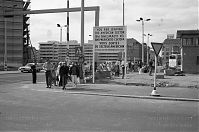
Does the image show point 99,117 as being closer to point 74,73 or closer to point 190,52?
point 74,73

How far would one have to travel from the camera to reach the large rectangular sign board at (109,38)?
21141 mm

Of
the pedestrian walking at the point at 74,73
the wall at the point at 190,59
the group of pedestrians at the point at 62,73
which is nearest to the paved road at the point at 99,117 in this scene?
the group of pedestrians at the point at 62,73

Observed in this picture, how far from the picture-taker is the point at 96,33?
71.5ft

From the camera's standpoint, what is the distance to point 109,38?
21.5 m

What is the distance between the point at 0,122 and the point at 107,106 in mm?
4458

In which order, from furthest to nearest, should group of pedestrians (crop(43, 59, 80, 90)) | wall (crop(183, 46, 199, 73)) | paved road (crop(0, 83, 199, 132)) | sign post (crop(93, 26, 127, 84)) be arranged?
wall (crop(183, 46, 199, 73))
sign post (crop(93, 26, 127, 84))
group of pedestrians (crop(43, 59, 80, 90))
paved road (crop(0, 83, 199, 132))

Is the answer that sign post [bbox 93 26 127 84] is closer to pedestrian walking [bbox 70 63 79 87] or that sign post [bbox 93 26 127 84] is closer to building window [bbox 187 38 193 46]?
pedestrian walking [bbox 70 63 79 87]

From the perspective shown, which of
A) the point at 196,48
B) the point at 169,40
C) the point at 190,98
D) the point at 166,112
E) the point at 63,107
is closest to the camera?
the point at 166,112

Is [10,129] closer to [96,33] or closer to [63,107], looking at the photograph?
[63,107]

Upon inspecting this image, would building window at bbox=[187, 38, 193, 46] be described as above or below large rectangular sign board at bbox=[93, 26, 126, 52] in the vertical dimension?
above

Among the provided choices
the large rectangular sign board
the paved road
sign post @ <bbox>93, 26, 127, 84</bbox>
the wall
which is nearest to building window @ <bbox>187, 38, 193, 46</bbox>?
the wall

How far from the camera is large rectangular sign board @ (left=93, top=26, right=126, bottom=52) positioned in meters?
21.1

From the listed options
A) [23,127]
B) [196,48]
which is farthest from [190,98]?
[196,48]

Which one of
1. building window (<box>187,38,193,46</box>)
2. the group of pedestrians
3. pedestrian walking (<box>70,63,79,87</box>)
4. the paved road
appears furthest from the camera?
building window (<box>187,38,193,46</box>)
